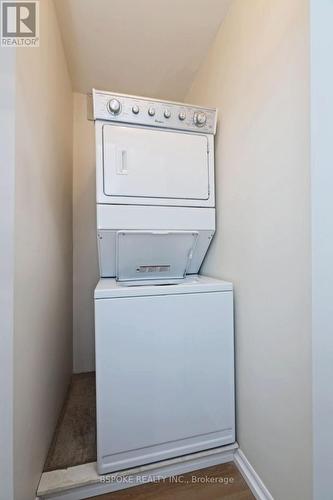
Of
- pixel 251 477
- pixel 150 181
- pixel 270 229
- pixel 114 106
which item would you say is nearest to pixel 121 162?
pixel 150 181

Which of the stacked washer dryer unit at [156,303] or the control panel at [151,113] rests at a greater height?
the control panel at [151,113]

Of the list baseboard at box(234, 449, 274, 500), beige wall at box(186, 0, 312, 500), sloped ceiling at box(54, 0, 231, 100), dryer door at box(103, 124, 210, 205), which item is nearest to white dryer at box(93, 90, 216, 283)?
dryer door at box(103, 124, 210, 205)

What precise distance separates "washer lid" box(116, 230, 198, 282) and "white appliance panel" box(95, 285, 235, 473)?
0.42 meters

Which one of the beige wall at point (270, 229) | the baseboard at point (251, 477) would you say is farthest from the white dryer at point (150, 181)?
the baseboard at point (251, 477)

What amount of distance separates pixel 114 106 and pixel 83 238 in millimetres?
1441

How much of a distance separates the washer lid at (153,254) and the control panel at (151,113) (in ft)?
2.29

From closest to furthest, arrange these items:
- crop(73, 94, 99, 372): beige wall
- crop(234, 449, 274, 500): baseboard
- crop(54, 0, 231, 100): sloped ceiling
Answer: crop(234, 449, 274, 500): baseboard → crop(54, 0, 231, 100): sloped ceiling → crop(73, 94, 99, 372): beige wall

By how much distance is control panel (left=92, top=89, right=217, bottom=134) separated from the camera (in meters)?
1.39

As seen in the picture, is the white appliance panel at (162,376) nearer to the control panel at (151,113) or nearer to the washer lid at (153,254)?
the washer lid at (153,254)

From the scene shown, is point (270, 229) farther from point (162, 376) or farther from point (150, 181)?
point (162, 376)

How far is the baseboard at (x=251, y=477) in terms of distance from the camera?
118cm

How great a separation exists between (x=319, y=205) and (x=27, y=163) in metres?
1.26

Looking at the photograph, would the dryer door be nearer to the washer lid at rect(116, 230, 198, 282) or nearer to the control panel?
the control panel

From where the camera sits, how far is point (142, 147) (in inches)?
58.8
